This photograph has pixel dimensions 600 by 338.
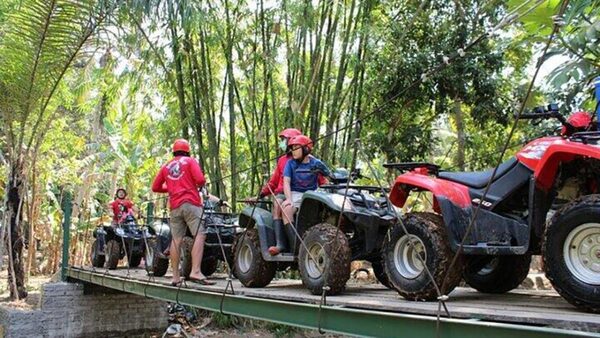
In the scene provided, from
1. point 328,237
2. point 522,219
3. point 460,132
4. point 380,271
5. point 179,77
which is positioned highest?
point 179,77

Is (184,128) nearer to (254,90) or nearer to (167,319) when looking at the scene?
(254,90)

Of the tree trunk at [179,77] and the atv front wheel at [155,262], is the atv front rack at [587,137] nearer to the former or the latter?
the atv front wheel at [155,262]

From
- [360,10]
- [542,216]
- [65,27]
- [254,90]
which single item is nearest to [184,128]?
[254,90]

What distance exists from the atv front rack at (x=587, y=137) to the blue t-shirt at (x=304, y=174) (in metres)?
2.10

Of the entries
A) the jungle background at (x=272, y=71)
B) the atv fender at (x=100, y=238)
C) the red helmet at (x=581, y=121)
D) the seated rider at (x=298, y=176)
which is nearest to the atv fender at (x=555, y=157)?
the red helmet at (x=581, y=121)

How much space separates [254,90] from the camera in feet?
26.3

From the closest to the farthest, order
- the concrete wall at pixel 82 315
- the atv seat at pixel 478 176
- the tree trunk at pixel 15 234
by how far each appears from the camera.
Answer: the atv seat at pixel 478 176
the concrete wall at pixel 82 315
the tree trunk at pixel 15 234

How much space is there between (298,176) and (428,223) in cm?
161

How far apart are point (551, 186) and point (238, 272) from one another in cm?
271

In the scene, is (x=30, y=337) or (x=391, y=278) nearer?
(x=391, y=278)

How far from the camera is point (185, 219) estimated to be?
5305 millimetres

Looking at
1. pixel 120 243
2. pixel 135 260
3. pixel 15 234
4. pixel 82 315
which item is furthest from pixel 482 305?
pixel 15 234

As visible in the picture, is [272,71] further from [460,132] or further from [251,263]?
[251,263]

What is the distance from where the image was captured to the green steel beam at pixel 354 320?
2434mm
